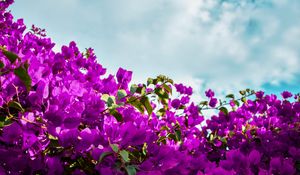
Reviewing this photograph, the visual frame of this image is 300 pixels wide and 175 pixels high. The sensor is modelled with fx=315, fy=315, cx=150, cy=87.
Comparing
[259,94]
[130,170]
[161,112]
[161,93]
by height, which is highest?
[259,94]

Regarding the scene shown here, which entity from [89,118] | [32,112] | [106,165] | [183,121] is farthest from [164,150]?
[183,121]

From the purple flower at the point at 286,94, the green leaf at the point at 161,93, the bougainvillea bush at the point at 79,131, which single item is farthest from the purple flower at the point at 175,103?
the purple flower at the point at 286,94

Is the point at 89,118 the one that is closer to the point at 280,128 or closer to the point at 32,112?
the point at 32,112

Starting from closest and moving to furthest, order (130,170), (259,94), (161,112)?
1. (130,170)
2. (161,112)
3. (259,94)

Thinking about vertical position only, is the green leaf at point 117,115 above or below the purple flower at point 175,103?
below

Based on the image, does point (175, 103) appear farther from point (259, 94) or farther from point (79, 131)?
point (79, 131)

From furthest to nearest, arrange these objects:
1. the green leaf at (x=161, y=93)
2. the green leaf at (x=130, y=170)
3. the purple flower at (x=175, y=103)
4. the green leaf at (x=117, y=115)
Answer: the purple flower at (x=175, y=103) → the green leaf at (x=161, y=93) → the green leaf at (x=117, y=115) → the green leaf at (x=130, y=170)

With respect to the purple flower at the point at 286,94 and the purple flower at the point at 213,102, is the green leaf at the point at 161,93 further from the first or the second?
the purple flower at the point at 286,94

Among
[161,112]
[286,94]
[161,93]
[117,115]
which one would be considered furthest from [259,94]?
[117,115]

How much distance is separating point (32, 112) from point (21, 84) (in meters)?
0.14

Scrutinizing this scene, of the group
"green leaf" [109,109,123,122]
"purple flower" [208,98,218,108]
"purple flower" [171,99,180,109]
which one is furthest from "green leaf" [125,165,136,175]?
"purple flower" [208,98,218,108]

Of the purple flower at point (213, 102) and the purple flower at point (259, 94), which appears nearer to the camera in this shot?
the purple flower at point (213, 102)

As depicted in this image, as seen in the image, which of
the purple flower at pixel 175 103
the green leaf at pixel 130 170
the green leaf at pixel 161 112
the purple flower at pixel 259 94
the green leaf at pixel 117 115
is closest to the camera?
the green leaf at pixel 130 170

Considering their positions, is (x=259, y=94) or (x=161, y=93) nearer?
(x=161, y=93)
